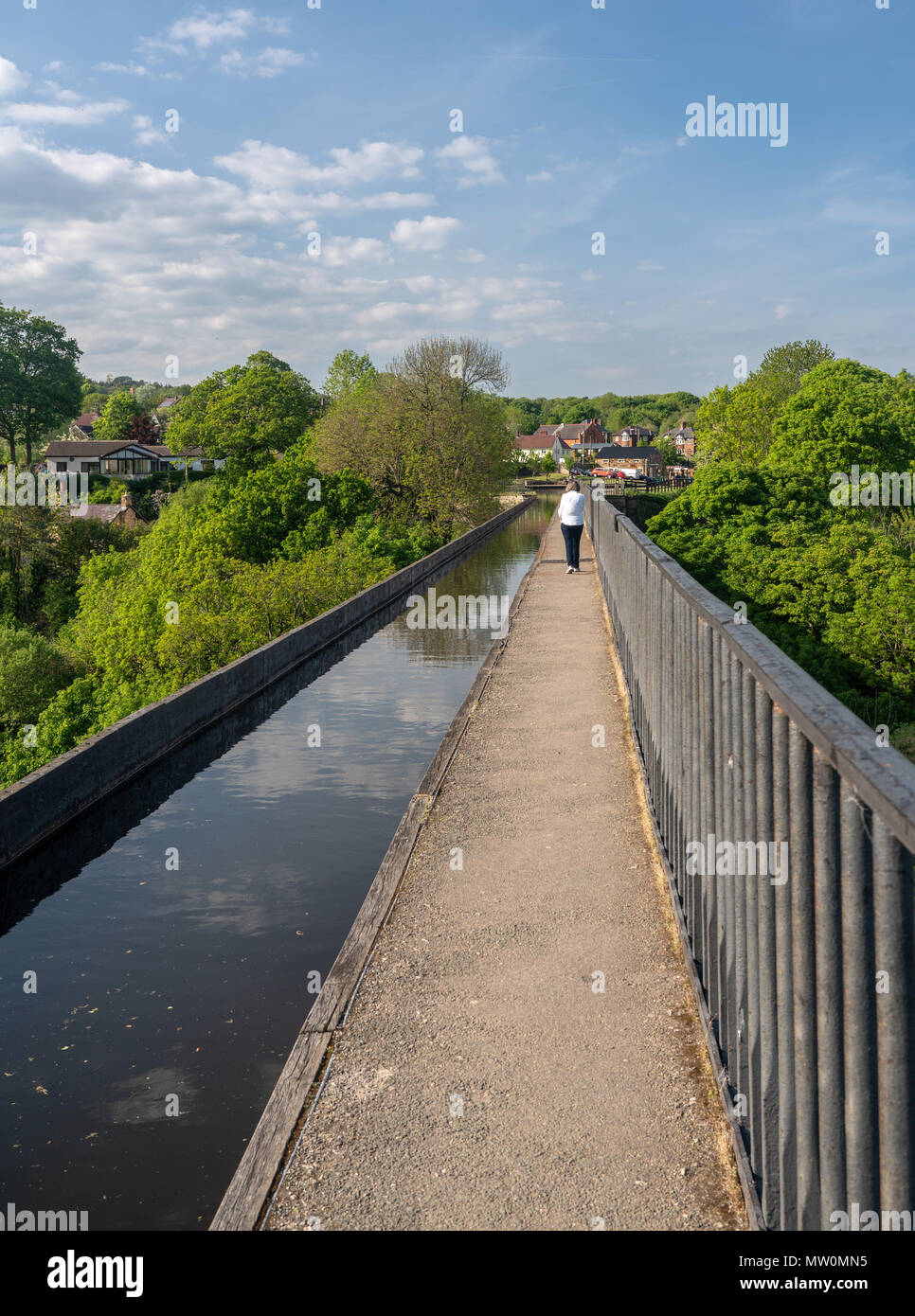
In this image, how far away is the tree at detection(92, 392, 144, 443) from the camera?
490 ft

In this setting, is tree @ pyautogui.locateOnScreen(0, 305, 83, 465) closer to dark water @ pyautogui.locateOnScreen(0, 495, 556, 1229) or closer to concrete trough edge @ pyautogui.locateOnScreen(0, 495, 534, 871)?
concrete trough edge @ pyautogui.locateOnScreen(0, 495, 534, 871)

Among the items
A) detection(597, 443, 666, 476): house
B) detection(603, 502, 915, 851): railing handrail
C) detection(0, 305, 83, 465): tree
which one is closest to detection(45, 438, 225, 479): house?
detection(0, 305, 83, 465): tree

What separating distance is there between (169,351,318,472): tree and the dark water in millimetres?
88571

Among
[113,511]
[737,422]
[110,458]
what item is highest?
[110,458]

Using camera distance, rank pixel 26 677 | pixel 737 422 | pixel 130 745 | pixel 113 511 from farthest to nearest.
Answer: pixel 737 422 → pixel 113 511 → pixel 26 677 → pixel 130 745

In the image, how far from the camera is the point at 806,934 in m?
2.28

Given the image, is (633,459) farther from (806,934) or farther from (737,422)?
(806,934)

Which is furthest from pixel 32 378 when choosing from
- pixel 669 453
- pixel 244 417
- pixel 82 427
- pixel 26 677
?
pixel 669 453

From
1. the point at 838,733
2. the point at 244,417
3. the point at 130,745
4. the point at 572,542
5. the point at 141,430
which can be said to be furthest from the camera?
the point at 141,430

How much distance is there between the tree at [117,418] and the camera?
490ft

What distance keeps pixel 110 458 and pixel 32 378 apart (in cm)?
1723

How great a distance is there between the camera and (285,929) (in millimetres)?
5625

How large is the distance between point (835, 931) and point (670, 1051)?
207cm

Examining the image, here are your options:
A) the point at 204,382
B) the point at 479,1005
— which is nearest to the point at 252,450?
the point at 204,382
